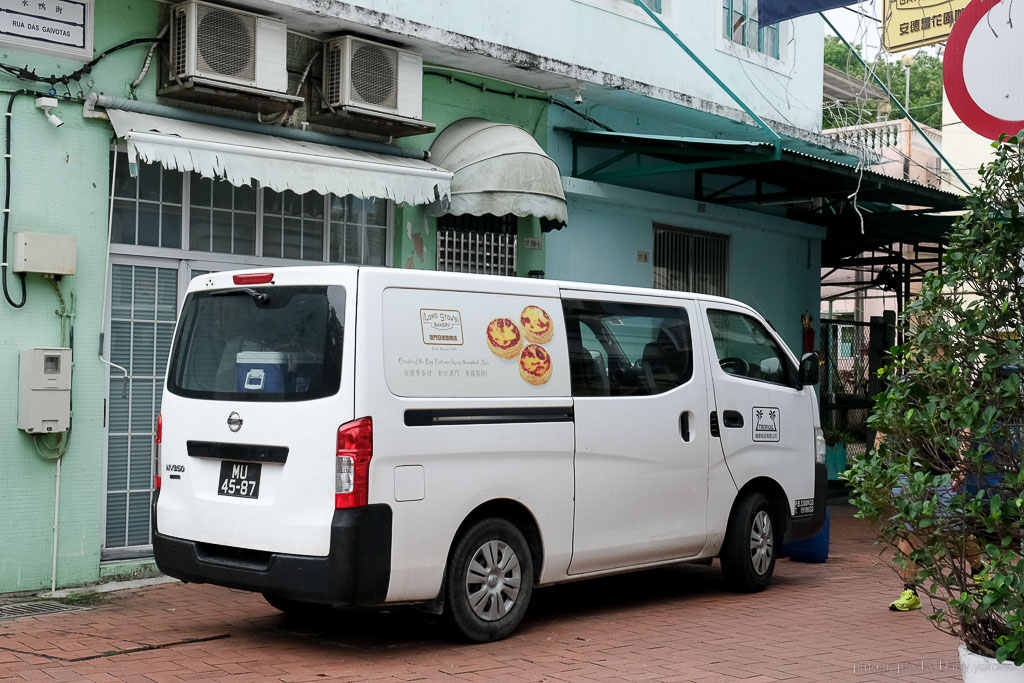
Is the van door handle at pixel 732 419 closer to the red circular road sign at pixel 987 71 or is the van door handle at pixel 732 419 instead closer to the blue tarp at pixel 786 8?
the blue tarp at pixel 786 8

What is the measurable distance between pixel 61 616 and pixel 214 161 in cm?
330

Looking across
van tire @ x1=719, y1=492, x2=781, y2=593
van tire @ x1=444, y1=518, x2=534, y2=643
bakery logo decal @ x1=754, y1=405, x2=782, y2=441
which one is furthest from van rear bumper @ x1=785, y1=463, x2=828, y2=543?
van tire @ x1=444, y1=518, x2=534, y2=643

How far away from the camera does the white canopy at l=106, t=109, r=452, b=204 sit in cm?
836

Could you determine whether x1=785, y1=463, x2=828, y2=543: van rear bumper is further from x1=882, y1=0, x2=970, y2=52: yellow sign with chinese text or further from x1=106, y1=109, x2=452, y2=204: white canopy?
x1=106, y1=109, x2=452, y2=204: white canopy

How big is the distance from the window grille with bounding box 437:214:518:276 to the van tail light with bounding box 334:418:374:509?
15.6 ft

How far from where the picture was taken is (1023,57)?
4527 millimetres

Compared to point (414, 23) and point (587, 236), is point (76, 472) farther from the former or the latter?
point (587, 236)

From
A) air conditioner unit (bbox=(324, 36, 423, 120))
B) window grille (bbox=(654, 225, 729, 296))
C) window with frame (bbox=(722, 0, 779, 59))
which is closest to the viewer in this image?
air conditioner unit (bbox=(324, 36, 423, 120))

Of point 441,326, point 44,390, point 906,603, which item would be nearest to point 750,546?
point 906,603

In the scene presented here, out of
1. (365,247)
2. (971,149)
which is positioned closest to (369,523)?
(365,247)

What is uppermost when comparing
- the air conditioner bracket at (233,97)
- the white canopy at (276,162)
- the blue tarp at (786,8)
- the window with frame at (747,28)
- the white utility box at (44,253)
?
the window with frame at (747,28)

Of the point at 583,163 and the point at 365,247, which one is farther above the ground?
the point at 583,163

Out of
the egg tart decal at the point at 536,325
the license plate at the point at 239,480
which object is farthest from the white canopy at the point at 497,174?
the license plate at the point at 239,480

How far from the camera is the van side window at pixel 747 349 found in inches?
335
